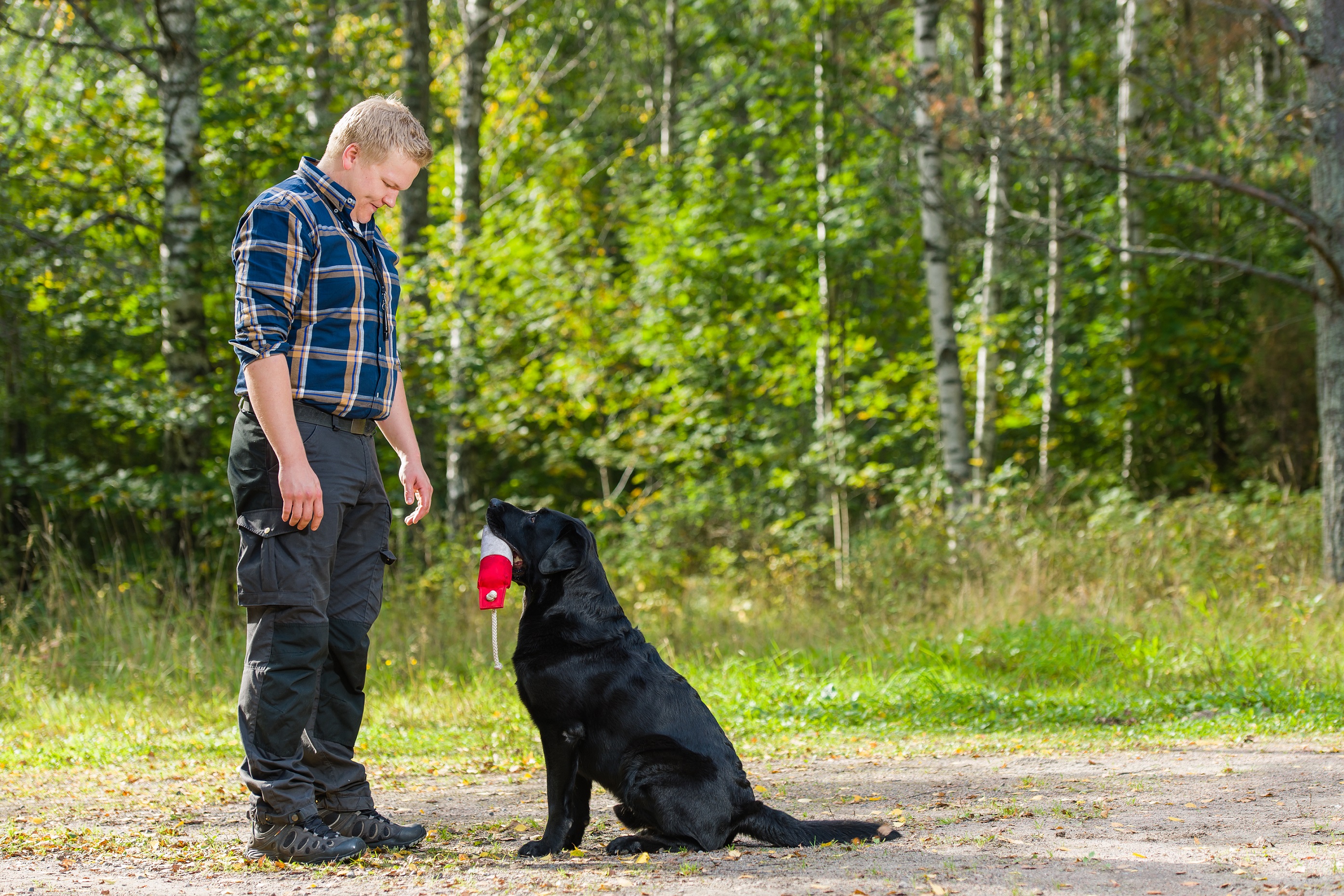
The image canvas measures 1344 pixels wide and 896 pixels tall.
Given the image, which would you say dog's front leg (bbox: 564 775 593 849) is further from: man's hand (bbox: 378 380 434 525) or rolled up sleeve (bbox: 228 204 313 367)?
rolled up sleeve (bbox: 228 204 313 367)

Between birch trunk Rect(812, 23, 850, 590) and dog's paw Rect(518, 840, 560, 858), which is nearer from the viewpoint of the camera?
dog's paw Rect(518, 840, 560, 858)

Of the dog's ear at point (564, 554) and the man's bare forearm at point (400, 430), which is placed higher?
the man's bare forearm at point (400, 430)

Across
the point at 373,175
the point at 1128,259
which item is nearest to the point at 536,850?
the point at 373,175

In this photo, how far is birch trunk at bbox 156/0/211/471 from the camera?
7.79 meters

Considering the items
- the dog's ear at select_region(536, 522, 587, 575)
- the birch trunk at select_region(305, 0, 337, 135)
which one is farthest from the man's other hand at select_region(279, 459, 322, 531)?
the birch trunk at select_region(305, 0, 337, 135)

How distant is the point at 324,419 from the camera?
122 inches

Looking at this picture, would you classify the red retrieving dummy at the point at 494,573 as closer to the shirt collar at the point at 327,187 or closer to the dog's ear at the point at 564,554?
the dog's ear at the point at 564,554

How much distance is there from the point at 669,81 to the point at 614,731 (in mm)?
14742

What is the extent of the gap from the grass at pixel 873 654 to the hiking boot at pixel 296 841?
160 centimetres

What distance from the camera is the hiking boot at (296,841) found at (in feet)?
9.76

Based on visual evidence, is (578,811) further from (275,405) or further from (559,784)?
(275,405)

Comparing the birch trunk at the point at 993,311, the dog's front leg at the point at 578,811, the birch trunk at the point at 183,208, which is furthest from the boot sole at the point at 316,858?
the birch trunk at the point at 993,311

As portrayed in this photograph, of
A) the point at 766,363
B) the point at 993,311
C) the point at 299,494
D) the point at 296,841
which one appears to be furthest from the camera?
the point at 993,311

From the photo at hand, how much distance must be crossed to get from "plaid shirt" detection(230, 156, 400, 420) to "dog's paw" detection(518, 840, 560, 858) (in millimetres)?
1387
